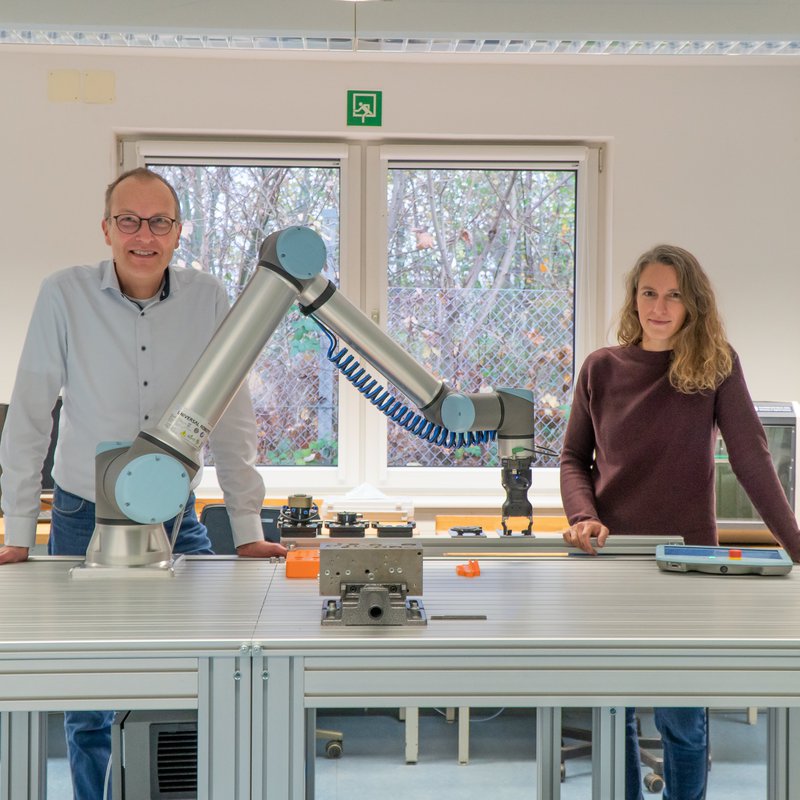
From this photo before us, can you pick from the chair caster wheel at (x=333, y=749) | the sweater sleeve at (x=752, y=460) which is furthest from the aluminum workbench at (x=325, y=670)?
the chair caster wheel at (x=333, y=749)

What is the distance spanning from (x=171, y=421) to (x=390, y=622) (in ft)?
1.56

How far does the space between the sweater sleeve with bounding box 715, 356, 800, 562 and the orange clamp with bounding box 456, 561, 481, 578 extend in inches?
25.7

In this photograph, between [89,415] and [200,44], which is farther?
[200,44]

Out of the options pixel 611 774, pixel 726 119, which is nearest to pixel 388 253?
pixel 726 119

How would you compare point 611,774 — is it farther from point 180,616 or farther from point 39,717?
point 39,717

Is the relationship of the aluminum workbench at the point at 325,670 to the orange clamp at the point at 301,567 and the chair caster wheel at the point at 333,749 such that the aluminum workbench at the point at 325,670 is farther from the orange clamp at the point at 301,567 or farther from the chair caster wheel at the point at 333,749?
the chair caster wheel at the point at 333,749

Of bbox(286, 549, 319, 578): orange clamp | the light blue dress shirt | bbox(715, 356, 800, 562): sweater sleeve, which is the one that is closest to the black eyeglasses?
the light blue dress shirt

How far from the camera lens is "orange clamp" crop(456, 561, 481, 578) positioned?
175 centimetres

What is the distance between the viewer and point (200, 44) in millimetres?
2668

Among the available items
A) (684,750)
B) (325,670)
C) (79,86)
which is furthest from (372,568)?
(79,86)

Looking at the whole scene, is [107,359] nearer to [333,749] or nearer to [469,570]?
[469,570]

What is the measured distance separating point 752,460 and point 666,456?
18 centimetres

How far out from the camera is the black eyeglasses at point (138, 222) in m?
1.89

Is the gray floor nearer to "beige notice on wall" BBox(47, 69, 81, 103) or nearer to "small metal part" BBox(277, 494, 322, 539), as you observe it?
"small metal part" BBox(277, 494, 322, 539)
